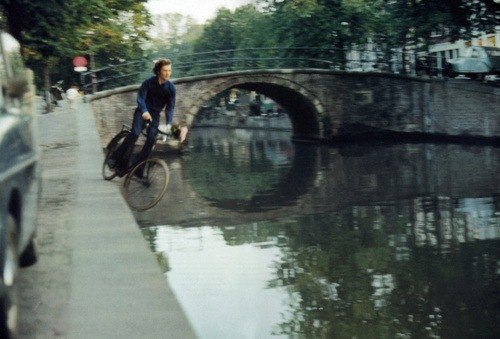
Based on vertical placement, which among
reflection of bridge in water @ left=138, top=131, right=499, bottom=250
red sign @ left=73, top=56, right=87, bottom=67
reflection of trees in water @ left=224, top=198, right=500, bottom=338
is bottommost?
reflection of trees in water @ left=224, top=198, right=500, bottom=338

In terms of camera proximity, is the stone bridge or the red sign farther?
the red sign

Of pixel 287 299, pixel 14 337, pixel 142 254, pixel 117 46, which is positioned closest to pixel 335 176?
pixel 287 299

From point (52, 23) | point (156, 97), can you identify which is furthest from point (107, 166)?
point (52, 23)

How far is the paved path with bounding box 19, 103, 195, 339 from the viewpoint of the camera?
11.6 ft

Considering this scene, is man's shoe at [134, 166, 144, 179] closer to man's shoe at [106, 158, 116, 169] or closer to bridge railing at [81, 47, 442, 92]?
man's shoe at [106, 158, 116, 169]

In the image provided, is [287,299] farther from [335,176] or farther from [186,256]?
[335,176]

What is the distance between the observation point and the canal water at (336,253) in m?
7.24

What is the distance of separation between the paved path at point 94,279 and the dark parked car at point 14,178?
0.80ft

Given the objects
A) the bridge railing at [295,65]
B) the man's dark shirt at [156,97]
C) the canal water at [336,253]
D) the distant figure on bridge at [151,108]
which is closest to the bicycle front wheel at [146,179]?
the distant figure on bridge at [151,108]

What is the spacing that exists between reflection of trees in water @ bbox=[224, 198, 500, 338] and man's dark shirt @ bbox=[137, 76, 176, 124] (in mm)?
2175

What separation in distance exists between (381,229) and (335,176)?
804cm

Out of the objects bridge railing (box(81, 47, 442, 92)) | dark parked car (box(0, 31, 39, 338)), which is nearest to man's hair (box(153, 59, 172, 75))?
dark parked car (box(0, 31, 39, 338))

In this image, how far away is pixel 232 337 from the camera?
664cm

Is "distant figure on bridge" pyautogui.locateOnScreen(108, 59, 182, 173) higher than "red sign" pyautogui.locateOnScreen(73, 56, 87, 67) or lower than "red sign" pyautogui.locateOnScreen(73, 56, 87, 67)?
lower
